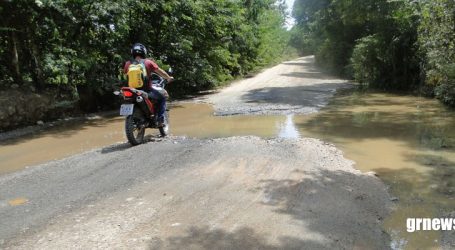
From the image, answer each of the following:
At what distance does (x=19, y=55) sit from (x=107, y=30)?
2.50 meters

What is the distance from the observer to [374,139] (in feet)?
28.6

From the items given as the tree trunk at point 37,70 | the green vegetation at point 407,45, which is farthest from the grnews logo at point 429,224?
the tree trunk at point 37,70

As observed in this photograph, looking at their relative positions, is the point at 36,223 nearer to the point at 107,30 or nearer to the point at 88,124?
the point at 88,124

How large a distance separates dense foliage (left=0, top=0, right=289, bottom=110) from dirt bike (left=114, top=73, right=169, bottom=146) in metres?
3.91

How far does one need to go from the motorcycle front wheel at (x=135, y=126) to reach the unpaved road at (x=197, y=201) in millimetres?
403

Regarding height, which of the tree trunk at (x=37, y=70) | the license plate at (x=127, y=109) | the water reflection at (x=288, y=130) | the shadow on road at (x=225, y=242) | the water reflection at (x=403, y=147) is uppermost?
the tree trunk at (x=37, y=70)

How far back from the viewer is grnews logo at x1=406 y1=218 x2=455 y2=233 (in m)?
4.32

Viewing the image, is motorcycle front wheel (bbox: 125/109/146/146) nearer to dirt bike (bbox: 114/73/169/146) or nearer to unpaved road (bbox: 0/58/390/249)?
dirt bike (bbox: 114/73/169/146)

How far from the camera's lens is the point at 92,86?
12.5 metres

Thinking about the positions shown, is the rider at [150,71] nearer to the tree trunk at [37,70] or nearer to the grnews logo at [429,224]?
the tree trunk at [37,70]

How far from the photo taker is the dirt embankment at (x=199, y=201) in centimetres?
392

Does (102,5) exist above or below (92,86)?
above

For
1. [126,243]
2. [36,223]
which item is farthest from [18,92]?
[126,243]

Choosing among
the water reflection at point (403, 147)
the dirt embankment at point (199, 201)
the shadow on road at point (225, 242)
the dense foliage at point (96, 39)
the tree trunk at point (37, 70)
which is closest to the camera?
the shadow on road at point (225, 242)
